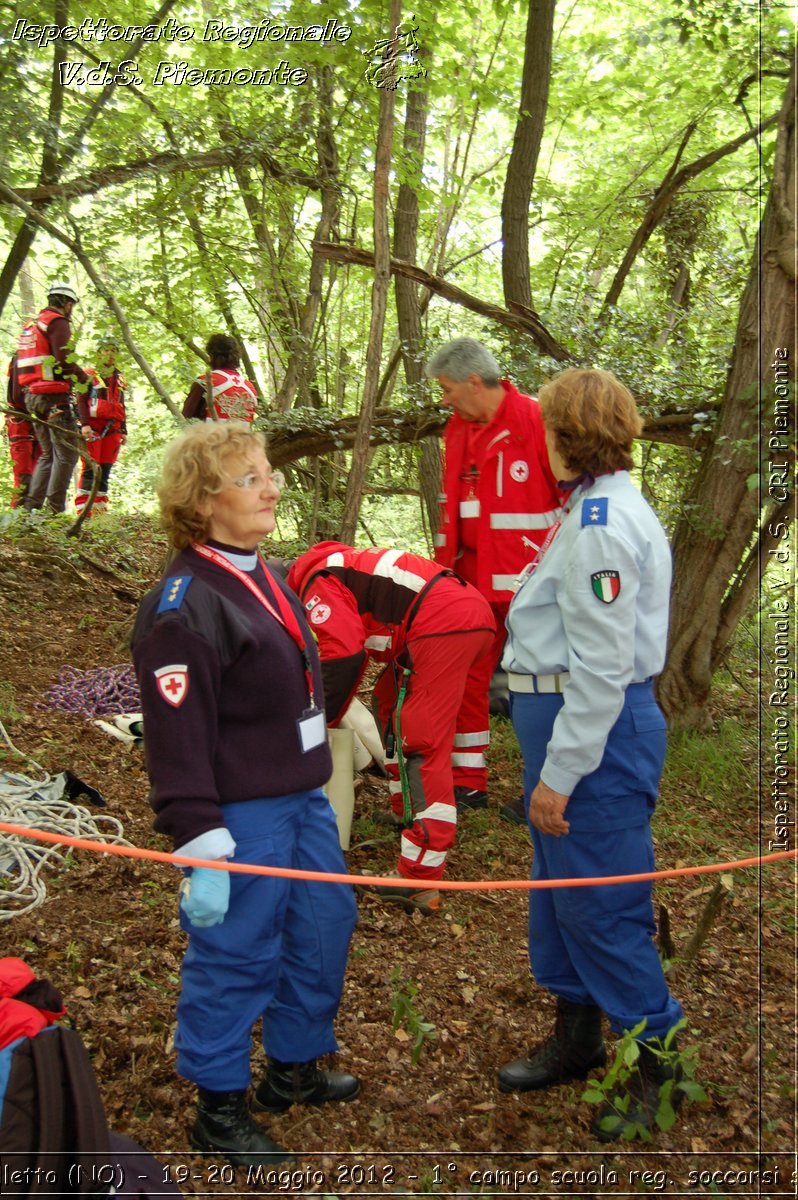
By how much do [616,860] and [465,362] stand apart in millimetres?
2601

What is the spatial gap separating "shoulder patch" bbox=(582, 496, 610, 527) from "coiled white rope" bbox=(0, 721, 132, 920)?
7.57ft

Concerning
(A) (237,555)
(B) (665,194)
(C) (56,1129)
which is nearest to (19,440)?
(B) (665,194)

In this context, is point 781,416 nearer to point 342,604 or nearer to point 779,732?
point 779,732

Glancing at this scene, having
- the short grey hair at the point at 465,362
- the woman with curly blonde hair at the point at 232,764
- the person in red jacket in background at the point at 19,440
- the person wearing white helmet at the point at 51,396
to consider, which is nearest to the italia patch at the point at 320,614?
the woman with curly blonde hair at the point at 232,764

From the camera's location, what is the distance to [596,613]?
213cm

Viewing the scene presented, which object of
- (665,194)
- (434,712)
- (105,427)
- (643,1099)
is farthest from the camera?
(105,427)

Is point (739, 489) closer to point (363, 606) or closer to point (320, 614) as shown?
point (363, 606)

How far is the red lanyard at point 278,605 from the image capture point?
225 cm

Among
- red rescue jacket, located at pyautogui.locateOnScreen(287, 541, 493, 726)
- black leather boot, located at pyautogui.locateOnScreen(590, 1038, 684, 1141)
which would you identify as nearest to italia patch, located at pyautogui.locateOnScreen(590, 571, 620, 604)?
black leather boot, located at pyautogui.locateOnScreen(590, 1038, 684, 1141)

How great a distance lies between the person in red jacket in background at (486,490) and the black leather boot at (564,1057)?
175 centimetres

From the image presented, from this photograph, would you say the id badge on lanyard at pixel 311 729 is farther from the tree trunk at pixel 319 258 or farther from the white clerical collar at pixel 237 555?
the tree trunk at pixel 319 258

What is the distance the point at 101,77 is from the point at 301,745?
18.4 ft

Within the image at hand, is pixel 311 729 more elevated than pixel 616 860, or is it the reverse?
pixel 311 729

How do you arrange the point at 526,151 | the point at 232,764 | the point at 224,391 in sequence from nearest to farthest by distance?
1. the point at 232,764
2. the point at 224,391
3. the point at 526,151
